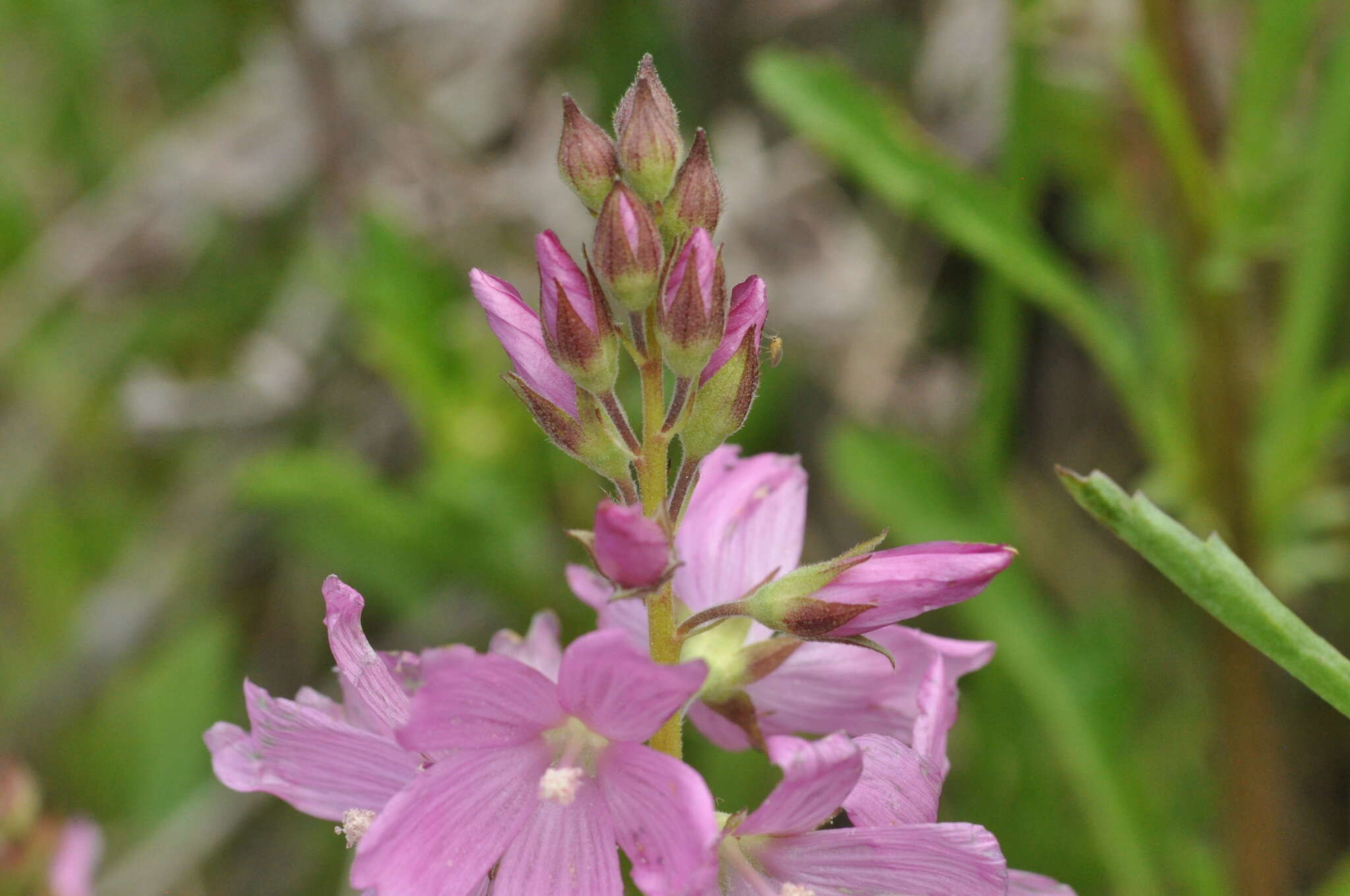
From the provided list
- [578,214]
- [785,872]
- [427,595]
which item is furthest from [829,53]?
[785,872]

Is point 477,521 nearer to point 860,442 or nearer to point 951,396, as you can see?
point 860,442

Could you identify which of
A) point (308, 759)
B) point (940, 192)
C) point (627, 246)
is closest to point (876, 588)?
point (627, 246)

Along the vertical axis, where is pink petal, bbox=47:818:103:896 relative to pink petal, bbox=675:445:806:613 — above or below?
below

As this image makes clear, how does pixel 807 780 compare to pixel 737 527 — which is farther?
pixel 737 527

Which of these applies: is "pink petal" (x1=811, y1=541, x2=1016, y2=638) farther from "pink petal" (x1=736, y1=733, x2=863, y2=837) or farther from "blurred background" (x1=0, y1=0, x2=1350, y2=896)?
"blurred background" (x1=0, y1=0, x2=1350, y2=896)

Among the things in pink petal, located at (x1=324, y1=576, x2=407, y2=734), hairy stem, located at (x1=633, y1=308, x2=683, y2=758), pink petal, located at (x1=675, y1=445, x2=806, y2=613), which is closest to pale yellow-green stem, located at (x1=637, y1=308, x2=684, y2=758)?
hairy stem, located at (x1=633, y1=308, x2=683, y2=758)

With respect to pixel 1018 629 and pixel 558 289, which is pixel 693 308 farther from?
pixel 1018 629
